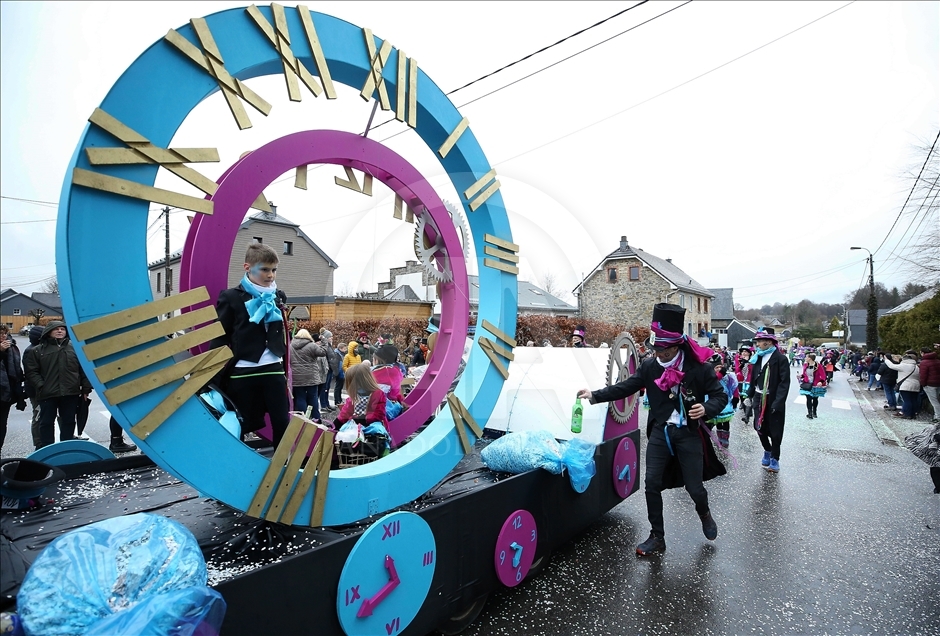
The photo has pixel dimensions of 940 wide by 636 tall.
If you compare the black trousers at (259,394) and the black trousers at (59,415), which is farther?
the black trousers at (59,415)

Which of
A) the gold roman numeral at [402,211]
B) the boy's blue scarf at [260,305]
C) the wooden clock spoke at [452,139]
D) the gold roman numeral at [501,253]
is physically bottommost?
the boy's blue scarf at [260,305]

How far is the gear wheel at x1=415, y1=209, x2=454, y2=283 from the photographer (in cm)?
367

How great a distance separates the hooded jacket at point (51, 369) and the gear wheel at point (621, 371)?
227 inches

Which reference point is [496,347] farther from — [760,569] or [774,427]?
[774,427]

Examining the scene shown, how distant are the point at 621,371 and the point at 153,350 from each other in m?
4.44

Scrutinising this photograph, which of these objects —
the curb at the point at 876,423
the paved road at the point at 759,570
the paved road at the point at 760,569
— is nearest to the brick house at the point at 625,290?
the curb at the point at 876,423

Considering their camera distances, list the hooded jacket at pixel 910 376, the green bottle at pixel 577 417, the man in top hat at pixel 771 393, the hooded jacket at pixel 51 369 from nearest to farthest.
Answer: the green bottle at pixel 577 417, the hooded jacket at pixel 51 369, the man in top hat at pixel 771 393, the hooded jacket at pixel 910 376

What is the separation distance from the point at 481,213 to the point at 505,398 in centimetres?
181

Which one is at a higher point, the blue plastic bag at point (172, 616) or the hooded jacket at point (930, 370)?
the hooded jacket at point (930, 370)

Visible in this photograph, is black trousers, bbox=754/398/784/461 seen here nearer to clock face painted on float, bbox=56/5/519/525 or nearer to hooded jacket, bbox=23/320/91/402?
clock face painted on float, bbox=56/5/519/525

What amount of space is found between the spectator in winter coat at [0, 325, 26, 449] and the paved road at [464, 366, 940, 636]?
623cm

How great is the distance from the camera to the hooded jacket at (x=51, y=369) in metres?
5.39

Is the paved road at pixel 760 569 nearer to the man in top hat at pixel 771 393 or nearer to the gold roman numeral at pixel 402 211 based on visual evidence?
the man in top hat at pixel 771 393

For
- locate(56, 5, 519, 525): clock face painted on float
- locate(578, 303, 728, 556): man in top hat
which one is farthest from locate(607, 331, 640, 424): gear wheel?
locate(56, 5, 519, 525): clock face painted on float
